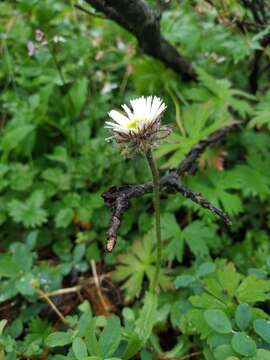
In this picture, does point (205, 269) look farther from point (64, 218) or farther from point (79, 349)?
point (64, 218)

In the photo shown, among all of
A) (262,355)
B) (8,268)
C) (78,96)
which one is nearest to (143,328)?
(262,355)

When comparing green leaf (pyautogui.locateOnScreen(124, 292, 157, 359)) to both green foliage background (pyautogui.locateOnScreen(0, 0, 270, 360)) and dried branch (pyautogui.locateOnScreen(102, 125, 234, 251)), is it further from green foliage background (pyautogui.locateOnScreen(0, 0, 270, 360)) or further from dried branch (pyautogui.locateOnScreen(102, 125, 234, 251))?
dried branch (pyautogui.locateOnScreen(102, 125, 234, 251))

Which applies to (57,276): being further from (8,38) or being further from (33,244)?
(8,38)

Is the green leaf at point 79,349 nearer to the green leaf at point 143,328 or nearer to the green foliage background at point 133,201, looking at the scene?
the green foliage background at point 133,201

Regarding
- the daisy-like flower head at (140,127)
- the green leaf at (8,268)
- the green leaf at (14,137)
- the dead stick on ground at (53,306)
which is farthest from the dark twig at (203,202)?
the green leaf at (14,137)

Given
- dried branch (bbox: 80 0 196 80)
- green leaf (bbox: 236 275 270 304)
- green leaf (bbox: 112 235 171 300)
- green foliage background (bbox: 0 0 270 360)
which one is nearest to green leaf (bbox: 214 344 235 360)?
green foliage background (bbox: 0 0 270 360)
